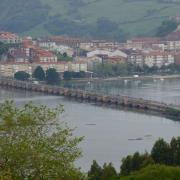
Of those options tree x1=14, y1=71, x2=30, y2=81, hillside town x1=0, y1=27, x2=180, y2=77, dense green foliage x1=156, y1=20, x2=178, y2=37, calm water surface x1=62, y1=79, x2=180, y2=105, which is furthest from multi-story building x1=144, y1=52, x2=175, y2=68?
dense green foliage x1=156, y1=20, x2=178, y2=37

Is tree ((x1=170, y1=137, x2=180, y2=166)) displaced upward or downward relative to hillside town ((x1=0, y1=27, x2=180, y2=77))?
downward

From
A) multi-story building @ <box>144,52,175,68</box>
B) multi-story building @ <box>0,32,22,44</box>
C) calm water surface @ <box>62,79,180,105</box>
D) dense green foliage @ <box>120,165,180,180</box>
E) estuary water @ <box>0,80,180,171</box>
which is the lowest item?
estuary water @ <box>0,80,180,171</box>

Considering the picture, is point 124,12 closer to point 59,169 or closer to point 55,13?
point 55,13

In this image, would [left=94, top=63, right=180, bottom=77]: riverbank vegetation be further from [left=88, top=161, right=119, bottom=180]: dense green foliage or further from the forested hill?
[left=88, top=161, right=119, bottom=180]: dense green foliage

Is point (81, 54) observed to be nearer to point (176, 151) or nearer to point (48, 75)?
point (48, 75)

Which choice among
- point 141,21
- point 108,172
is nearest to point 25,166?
point 108,172

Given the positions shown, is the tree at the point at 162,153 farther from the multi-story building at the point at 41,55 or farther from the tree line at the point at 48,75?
the multi-story building at the point at 41,55

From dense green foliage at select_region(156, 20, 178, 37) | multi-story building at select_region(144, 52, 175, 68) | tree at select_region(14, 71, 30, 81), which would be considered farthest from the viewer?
dense green foliage at select_region(156, 20, 178, 37)
